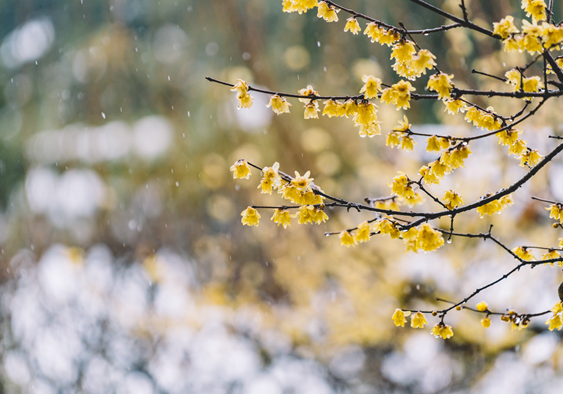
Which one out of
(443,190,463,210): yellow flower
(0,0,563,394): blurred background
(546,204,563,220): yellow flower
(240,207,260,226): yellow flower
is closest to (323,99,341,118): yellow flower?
(240,207,260,226): yellow flower

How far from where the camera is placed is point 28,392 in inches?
177

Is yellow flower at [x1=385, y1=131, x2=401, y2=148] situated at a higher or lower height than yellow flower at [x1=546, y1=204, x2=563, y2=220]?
lower

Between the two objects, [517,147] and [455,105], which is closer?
[455,105]

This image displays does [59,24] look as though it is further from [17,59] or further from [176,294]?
[176,294]

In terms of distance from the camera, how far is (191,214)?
482cm

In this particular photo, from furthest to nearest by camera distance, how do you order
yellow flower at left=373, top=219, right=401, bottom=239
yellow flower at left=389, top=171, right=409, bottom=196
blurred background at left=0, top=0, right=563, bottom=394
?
blurred background at left=0, top=0, right=563, bottom=394 → yellow flower at left=389, top=171, right=409, bottom=196 → yellow flower at left=373, top=219, right=401, bottom=239

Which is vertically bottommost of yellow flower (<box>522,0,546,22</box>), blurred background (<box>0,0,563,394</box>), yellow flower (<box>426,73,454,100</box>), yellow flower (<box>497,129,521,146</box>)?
blurred background (<box>0,0,563,394</box>)

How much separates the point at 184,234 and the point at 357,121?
367 cm

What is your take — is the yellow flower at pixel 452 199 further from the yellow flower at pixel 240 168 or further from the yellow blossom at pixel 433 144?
the yellow flower at pixel 240 168

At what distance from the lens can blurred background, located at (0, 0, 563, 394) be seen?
14.3 ft

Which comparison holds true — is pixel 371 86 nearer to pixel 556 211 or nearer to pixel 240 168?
pixel 240 168

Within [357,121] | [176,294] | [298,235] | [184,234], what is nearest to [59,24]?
[184,234]

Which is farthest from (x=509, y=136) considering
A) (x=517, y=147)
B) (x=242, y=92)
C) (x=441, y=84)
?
(x=242, y=92)

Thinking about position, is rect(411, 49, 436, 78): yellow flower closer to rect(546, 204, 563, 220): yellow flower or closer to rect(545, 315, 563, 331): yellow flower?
rect(546, 204, 563, 220): yellow flower
